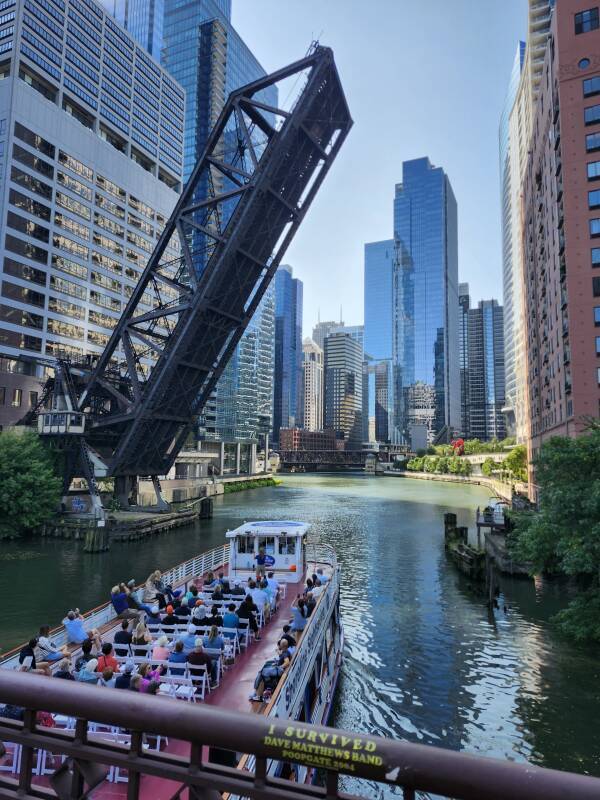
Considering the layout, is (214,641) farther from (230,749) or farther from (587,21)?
(587,21)

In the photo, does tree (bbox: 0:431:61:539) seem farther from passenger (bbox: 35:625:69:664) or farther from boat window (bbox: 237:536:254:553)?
passenger (bbox: 35:625:69:664)

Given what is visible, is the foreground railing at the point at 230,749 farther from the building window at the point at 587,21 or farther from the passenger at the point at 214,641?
the building window at the point at 587,21

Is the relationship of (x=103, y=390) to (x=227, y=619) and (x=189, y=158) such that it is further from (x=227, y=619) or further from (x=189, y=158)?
(x=189, y=158)

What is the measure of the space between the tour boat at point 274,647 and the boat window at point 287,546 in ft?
0.13

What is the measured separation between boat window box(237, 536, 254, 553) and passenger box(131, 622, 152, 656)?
9180 millimetres

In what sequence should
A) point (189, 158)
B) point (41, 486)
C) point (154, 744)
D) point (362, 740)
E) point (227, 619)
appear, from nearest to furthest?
point (362, 740), point (154, 744), point (227, 619), point (41, 486), point (189, 158)

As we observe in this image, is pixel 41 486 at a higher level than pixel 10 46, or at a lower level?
lower

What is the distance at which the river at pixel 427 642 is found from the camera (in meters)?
15.0

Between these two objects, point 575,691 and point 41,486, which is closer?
point 575,691

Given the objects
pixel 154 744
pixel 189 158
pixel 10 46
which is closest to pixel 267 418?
pixel 189 158

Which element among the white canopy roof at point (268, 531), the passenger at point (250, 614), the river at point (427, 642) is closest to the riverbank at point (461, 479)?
the river at point (427, 642)

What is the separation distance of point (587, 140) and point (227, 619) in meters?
42.1

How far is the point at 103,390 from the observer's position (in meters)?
47.4

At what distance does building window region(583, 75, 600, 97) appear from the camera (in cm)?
3884
